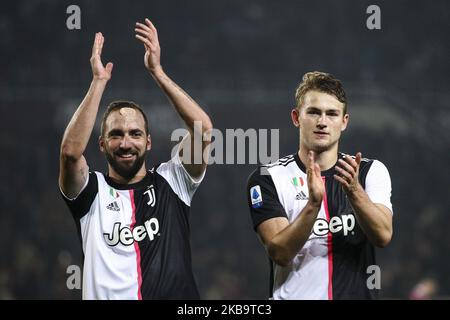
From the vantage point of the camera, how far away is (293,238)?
4.12 m

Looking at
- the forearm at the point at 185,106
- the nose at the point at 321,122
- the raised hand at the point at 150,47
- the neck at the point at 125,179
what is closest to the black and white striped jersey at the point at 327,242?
the nose at the point at 321,122

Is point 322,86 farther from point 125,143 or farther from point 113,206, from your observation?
point 113,206

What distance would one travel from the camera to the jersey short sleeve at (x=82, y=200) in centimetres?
457

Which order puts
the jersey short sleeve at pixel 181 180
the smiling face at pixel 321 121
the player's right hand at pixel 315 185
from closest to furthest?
the player's right hand at pixel 315 185 → the smiling face at pixel 321 121 → the jersey short sleeve at pixel 181 180

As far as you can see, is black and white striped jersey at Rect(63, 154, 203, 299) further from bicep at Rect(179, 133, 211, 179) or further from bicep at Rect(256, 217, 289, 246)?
bicep at Rect(256, 217, 289, 246)

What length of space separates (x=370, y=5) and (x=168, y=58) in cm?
345

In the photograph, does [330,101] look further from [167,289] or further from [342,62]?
[342,62]

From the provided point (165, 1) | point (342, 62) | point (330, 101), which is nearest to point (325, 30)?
point (342, 62)

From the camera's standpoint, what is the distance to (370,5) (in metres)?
12.5

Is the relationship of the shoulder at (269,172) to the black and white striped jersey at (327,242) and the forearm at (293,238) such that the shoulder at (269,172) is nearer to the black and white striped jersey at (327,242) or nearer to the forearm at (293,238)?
the black and white striped jersey at (327,242)

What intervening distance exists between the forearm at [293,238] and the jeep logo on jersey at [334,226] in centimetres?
24

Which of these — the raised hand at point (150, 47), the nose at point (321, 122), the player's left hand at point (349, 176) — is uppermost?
the raised hand at point (150, 47)

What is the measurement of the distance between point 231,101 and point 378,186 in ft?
24.7
